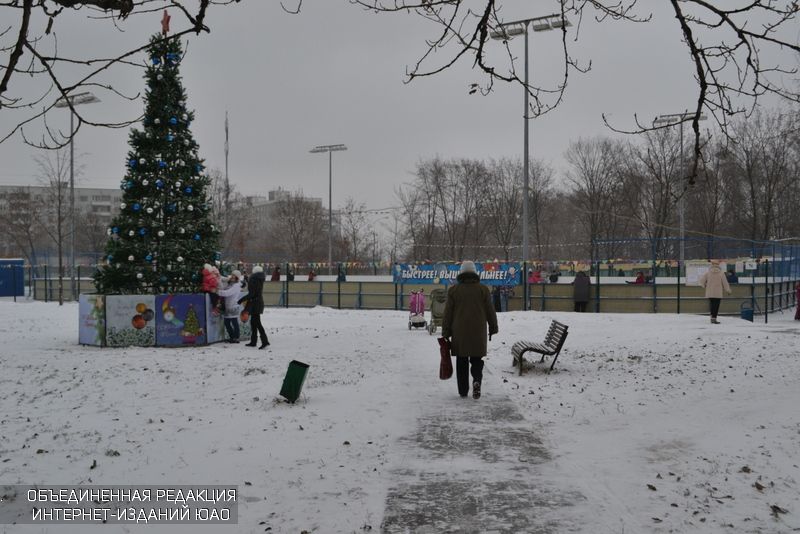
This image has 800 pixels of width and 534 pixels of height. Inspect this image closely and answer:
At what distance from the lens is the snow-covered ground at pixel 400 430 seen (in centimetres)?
471

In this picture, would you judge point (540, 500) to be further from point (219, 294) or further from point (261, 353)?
point (219, 294)

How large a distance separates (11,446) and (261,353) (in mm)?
7217

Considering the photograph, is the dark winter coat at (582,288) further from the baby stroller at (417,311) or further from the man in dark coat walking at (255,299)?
the man in dark coat walking at (255,299)

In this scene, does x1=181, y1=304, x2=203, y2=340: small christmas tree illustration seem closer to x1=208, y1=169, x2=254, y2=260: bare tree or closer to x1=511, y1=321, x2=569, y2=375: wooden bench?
x1=511, y1=321, x2=569, y2=375: wooden bench

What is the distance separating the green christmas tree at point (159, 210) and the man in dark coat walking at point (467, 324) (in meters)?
8.98

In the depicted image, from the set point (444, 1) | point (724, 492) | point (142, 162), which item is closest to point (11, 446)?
point (444, 1)

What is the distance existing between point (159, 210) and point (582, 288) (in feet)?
48.6

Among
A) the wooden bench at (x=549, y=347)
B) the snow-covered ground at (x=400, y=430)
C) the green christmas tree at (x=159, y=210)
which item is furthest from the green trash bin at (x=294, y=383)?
the green christmas tree at (x=159, y=210)

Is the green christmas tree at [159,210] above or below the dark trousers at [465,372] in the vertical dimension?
above

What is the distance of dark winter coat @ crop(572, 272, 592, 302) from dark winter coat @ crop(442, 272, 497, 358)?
16073mm

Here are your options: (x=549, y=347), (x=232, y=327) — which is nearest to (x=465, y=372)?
(x=549, y=347)

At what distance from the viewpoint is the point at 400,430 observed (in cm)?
690

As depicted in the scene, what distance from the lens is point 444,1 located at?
18.1 feet

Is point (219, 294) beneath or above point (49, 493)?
above
